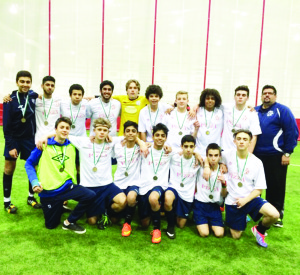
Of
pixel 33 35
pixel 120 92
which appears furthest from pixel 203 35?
pixel 33 35

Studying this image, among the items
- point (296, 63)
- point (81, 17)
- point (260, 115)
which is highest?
point (81, 17)

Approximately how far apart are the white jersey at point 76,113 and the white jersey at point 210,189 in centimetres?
165

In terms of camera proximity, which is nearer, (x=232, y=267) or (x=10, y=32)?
(x=232, y=267)

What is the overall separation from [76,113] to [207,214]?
2.01 metres

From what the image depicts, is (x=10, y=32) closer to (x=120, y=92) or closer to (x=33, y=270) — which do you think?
(x=120, y=92)

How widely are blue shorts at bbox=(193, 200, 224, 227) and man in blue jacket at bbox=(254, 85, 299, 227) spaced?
0.76 m

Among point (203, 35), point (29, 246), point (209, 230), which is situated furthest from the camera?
point (203, 35)

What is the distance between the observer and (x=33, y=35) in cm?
1019

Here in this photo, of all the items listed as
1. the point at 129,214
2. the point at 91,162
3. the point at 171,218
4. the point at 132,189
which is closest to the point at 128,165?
the point at 132,189

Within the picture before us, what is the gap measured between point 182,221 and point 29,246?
5.10 feet

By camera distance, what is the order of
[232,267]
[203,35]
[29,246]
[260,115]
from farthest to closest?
[203,35]
[260,115]
[29,246]
[232,267]

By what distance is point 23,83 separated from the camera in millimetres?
3064

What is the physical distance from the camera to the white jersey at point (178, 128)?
331 centimetres

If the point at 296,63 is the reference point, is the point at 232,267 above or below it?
below
